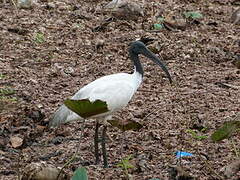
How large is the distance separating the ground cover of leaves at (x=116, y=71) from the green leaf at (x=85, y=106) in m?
0.61

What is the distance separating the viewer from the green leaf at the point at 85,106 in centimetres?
444

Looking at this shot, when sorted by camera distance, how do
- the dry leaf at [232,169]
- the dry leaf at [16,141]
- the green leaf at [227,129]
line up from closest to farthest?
the green leaf at [227,129]
the dry leaf at [232,169]
the dry leaf at [16,141]

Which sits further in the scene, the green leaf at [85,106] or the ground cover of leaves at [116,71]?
the ground cover of leaves at [116,71]

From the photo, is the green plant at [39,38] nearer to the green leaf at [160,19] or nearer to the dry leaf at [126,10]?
the dry leaf at [126,10]

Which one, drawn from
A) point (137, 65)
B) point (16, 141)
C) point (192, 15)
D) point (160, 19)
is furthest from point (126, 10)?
point (16, 141)

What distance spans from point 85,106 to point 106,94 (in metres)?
1.53

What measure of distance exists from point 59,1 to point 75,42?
171 centimetres

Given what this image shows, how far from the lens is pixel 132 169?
565cm

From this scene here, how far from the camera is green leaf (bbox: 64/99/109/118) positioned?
4441mm

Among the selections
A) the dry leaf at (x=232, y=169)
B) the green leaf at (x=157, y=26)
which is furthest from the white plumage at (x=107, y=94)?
the green leaf at (x=157, y=26)

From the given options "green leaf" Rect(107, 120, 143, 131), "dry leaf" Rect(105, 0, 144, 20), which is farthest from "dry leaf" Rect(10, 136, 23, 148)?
"dry leaf" Rect(105, 0, 144, 20)

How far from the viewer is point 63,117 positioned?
20.1 ft

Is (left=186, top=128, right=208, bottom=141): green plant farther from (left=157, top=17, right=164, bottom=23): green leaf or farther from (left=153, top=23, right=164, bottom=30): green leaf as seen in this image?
(left=157, top=17, right=164, bottom=23): green leaf

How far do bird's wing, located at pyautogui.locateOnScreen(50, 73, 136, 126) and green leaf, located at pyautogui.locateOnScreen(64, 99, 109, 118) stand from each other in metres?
1.36
